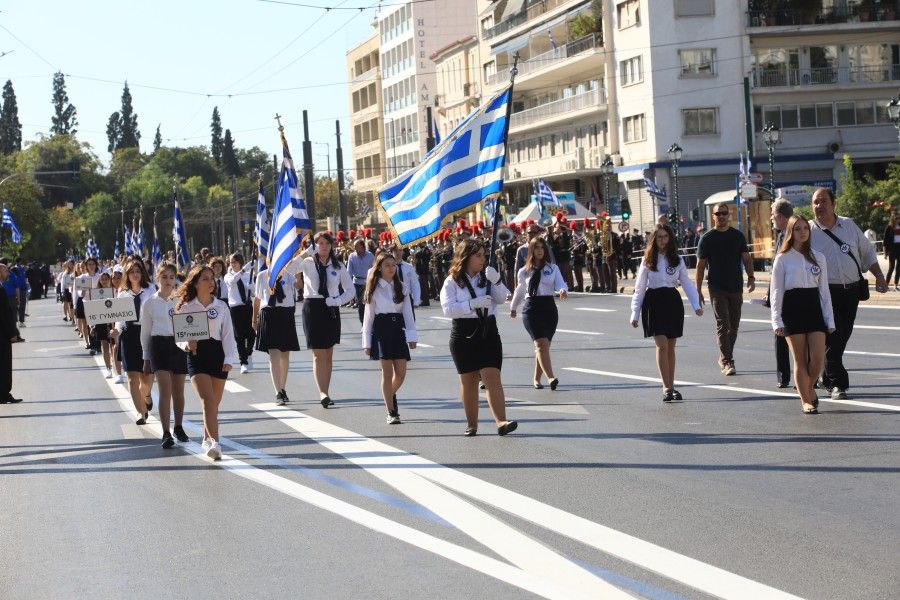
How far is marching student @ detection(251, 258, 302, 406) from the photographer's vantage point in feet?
54.3

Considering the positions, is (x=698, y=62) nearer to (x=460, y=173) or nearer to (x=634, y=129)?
(x=634, y=129)

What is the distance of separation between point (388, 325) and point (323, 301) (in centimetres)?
219

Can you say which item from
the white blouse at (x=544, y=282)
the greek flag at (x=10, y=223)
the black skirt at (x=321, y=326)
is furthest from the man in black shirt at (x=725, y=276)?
the greek flag at (x=10, y=223)

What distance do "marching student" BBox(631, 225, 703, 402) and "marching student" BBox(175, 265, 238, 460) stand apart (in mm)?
4104

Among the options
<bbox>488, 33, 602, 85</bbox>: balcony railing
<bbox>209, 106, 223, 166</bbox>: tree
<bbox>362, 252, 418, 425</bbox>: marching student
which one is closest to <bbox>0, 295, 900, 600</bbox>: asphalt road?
<bbox>362, 252, 418, 425</bbox>: marching student

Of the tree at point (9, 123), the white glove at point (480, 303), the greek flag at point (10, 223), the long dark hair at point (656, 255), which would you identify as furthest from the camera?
the tree at point (9, 123)

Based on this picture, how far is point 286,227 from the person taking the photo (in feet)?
56.1

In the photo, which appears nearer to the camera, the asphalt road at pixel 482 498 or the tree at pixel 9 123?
the asphalt road at pixel 482 498

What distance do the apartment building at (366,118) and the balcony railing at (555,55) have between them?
38.4m

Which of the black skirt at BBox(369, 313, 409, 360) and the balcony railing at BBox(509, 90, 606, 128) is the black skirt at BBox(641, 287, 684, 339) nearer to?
the black skirt at BBox(369, 313, 409, 360)

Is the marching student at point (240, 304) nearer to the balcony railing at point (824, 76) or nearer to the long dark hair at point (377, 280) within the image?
the long dark hair at point (377, 280)

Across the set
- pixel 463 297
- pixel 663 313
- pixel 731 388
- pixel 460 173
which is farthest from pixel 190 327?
pixel 731 388

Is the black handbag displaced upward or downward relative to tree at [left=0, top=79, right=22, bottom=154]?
downward

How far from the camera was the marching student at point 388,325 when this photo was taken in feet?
44.3
